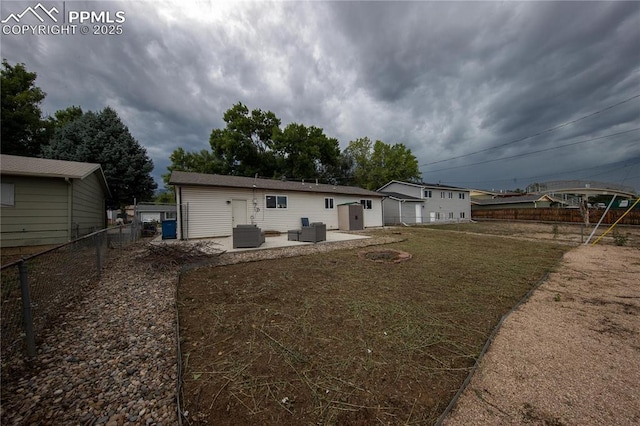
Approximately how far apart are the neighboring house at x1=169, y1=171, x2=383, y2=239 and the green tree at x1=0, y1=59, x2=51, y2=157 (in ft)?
49.3

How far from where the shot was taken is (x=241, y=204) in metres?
12.5

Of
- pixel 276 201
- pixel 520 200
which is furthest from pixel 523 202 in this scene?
pixel 276 201

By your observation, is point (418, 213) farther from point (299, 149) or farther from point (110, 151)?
point (110, 151)

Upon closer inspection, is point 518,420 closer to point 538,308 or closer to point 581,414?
point 581,414

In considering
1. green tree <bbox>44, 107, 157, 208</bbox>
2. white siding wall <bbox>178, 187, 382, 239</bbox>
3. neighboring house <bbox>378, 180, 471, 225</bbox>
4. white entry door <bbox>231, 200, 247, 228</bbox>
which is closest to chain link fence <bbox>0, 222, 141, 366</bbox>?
white siding wall <bbox>178, 187, 382, 239</bbox>

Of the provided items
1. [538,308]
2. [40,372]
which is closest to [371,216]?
[538,308]

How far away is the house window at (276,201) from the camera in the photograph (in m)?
13.3

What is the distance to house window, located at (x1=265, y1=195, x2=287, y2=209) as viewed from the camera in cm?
1334

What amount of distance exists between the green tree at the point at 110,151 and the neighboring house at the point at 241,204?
22.7 feet

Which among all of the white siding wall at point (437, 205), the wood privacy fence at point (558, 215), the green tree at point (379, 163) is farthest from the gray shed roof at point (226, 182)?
the wood privacy fence at point (558, 215)

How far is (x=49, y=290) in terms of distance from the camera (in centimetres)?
344

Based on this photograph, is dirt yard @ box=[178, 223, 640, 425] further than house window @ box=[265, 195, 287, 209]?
No

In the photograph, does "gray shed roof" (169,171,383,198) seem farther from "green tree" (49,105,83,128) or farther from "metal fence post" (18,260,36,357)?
"green tree" (49,105,83,128)

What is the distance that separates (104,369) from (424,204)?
26.0m
